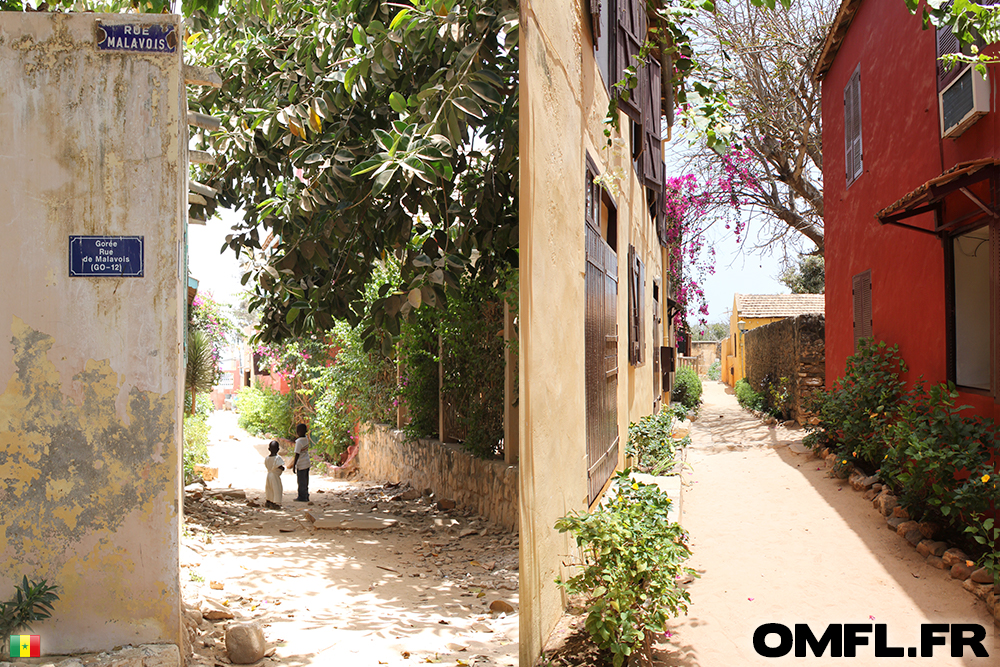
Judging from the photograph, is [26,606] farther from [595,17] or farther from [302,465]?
[302,465]

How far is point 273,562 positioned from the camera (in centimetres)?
612

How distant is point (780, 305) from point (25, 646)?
A: 29476 mm

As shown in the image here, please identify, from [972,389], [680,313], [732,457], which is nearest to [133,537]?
[972,389]

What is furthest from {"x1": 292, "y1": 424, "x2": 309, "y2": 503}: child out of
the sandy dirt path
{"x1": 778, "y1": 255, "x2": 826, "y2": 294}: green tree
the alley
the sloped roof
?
{"x1": 778, "y1": 255, "x2": 826, "y2": 294}: green tree

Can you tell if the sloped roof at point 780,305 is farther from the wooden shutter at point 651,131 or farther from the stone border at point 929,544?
the stone border at point 929,544

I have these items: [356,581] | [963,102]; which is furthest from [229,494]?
[963,102]

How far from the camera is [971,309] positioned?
7.02 m

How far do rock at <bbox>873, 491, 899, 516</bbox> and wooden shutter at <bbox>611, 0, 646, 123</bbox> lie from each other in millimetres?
4499

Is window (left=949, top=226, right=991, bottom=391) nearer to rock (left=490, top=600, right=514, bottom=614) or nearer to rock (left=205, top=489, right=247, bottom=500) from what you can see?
rock (left=490, top=600, right=514, bottom=614)

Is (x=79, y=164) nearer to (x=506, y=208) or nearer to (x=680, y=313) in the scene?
(x=506, y=208)

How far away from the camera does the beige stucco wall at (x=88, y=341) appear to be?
3.28m

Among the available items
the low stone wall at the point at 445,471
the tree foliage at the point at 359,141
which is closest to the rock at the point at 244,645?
the tree foliage at the point at 359,141

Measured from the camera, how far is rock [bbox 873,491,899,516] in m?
6.81

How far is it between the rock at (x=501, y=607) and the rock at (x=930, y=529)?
367 centimetres
